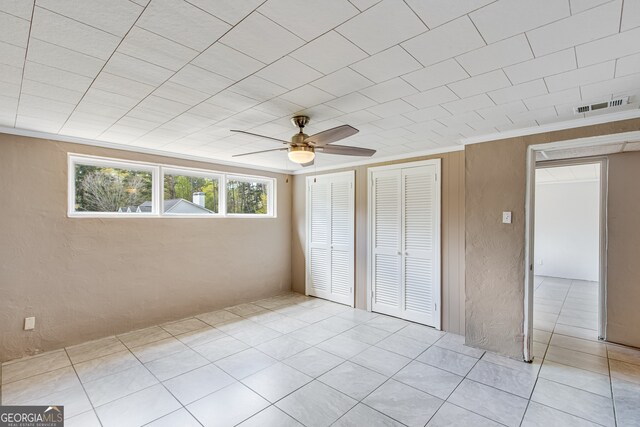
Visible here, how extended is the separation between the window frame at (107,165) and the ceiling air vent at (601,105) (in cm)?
469

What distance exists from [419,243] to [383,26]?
10.3ft

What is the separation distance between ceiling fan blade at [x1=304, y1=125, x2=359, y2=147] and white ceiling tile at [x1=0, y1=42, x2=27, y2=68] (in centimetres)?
175

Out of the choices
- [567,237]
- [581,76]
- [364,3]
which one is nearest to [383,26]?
[364,3]

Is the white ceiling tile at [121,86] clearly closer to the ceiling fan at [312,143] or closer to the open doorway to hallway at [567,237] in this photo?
the ceiling fan at [312,143]

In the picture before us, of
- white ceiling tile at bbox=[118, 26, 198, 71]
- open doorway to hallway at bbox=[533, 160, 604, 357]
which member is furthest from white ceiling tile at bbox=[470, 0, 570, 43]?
open doorway to hallway at bbox=[533, 160, 604, 357]

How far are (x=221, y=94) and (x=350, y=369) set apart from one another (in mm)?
2674

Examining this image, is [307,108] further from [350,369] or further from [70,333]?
[70,333]

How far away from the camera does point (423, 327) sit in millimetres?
3891

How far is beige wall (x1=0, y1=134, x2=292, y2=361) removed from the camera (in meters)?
2.99

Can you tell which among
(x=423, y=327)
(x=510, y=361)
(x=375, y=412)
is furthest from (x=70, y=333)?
(x=510, y=361)

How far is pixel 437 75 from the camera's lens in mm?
1871

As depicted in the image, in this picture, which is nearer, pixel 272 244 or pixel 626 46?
pixel 626 46

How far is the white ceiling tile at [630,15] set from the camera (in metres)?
1.23

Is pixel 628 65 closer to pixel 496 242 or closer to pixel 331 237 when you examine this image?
pixel 496 242
